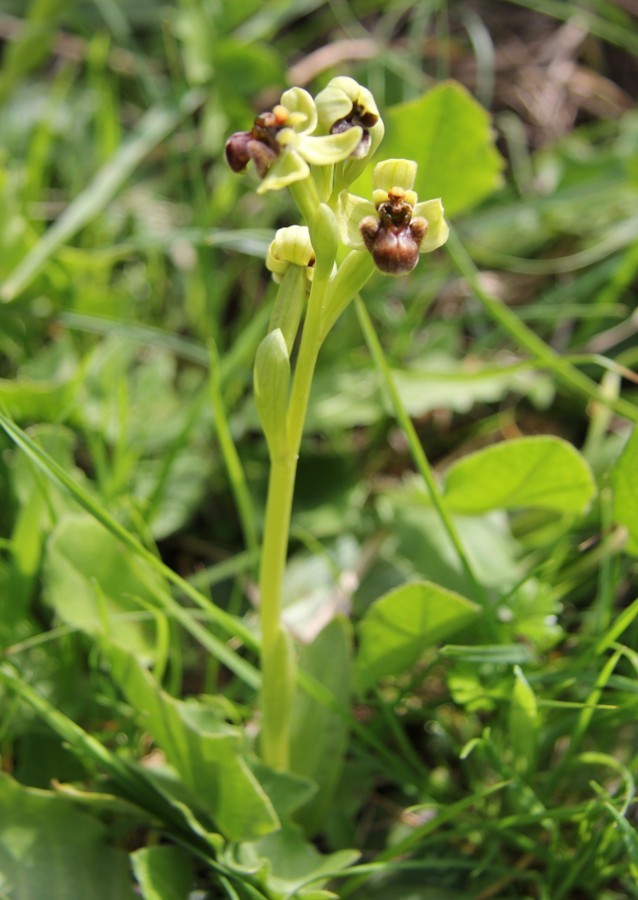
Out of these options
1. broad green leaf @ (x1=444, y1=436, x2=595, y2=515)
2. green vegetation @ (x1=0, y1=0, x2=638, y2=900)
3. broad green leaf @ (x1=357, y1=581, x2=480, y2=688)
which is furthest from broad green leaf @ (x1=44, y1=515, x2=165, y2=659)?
broad green leaf @ (x1=444, y1=436, x2=595, y2=515)

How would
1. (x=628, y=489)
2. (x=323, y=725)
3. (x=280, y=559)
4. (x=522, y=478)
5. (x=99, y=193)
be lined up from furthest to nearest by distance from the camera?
1. (x=99, y=193)
2. (x=522, y=478)
3. (x=323, y=725)
4. (x=628, y=489)
5. (x=280, y=559)

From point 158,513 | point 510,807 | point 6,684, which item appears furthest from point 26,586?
point 510,807

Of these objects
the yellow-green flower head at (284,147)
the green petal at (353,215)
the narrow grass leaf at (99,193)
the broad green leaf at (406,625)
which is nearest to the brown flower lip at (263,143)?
the yellow-green flower head at (284,147)

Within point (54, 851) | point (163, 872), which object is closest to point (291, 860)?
point (163, 872)

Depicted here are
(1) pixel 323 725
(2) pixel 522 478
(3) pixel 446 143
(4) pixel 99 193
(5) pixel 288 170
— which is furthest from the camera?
(4) pixel 99 193

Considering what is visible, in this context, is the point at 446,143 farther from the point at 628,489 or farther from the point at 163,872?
the point at 163,872

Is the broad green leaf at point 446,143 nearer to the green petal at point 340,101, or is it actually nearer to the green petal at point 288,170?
the green petal at point 340,101
